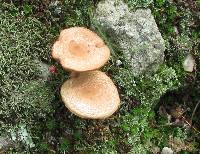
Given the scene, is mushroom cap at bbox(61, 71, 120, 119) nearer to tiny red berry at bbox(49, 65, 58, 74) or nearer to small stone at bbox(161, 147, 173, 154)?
tiny red berry at bbox(49, 65, 58, 74)

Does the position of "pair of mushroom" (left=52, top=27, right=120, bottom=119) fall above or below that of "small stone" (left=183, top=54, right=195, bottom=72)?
above

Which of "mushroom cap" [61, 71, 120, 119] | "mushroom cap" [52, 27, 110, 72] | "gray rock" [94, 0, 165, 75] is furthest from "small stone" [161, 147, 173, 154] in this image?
"mushroom cap" [52, 27, 110, 72]

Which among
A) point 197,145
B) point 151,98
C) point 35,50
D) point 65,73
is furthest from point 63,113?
point 197,145

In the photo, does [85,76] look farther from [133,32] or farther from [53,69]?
[133,32]

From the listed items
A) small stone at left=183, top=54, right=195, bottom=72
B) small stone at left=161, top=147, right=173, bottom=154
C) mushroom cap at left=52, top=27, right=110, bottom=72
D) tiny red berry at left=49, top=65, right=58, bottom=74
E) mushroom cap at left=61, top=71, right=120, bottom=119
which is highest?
mushroom cap at left=52, top=27, right=110, bottom=72

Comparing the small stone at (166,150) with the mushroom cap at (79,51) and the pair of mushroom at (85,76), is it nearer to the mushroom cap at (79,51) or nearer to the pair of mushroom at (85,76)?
the pair of mushroom at (85,76)

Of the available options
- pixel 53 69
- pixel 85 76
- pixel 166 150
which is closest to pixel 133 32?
pixel 85 76

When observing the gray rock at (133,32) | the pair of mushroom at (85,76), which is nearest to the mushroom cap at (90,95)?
the pair of mushroom at (85,76)
